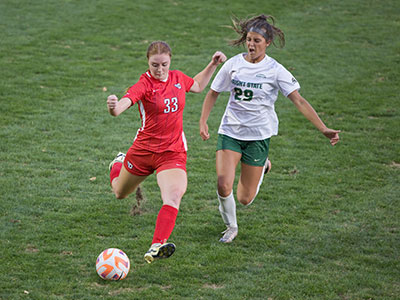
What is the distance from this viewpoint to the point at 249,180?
24.6 ft

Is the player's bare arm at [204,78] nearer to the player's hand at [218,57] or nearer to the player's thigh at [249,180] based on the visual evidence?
the player's hand at [218,57]

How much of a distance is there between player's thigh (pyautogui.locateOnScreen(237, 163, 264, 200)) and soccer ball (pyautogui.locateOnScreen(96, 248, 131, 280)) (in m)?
2.02

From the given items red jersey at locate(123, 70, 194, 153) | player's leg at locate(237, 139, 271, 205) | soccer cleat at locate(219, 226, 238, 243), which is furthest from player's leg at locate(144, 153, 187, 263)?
soccer cleat at locate(219, 226, 238, 243)

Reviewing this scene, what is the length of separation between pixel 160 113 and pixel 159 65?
1.79 ft

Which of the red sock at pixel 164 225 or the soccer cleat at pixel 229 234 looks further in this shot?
the soccer cleat at pixel 229 234

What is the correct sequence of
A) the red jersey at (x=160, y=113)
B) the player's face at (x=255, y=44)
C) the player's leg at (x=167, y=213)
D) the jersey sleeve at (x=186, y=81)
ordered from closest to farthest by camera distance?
1. the player's leg at (x=167, y=213)
2. the red jersey at (x=160, y=113)
3. the jersey sleeve at (x=186, y=81)
4. the player's face at (x=255, y=44)

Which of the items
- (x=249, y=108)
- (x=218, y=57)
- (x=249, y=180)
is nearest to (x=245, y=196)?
(x=249, y=180)

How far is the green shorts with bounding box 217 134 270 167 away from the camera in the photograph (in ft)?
24.0

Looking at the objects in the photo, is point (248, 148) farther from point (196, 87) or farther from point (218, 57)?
point (218, 57)

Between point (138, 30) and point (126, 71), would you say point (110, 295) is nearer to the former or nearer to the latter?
point (126, 71)

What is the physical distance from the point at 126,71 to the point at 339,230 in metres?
8.63

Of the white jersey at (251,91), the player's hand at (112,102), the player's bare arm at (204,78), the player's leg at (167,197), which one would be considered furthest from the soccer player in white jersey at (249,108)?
the player's hand at (112,102)

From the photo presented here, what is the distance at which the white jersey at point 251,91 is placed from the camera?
710 centimetres

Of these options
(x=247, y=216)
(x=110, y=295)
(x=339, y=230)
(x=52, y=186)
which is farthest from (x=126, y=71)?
(x=110, y=295)
